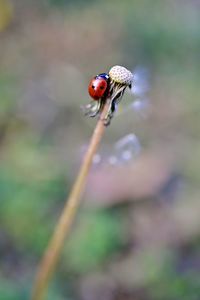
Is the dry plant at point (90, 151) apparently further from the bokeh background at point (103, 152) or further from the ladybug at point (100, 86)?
the bokeh background at point (103, 152)

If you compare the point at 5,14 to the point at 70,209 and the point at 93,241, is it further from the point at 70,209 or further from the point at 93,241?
the point at 70,209

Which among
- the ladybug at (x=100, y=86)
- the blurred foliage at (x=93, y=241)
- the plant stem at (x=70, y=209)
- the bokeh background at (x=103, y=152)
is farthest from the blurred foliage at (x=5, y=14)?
the ladybug at (x=100, y=86)

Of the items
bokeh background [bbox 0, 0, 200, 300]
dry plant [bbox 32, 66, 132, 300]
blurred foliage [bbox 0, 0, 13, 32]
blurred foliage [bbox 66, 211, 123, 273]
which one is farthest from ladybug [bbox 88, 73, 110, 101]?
blurred foliage [bbox 0, 0, 13, 32]

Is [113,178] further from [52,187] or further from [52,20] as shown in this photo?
[52,20]

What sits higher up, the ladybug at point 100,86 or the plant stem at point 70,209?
the ladybug at point 100,86

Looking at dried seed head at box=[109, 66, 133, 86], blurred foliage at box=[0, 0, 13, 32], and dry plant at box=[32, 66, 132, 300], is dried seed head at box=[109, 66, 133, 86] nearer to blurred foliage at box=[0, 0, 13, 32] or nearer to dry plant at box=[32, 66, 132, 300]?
dry plant at box=[32, 66, 132, 300]

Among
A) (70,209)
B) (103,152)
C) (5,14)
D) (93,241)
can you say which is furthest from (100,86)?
(5,14)
